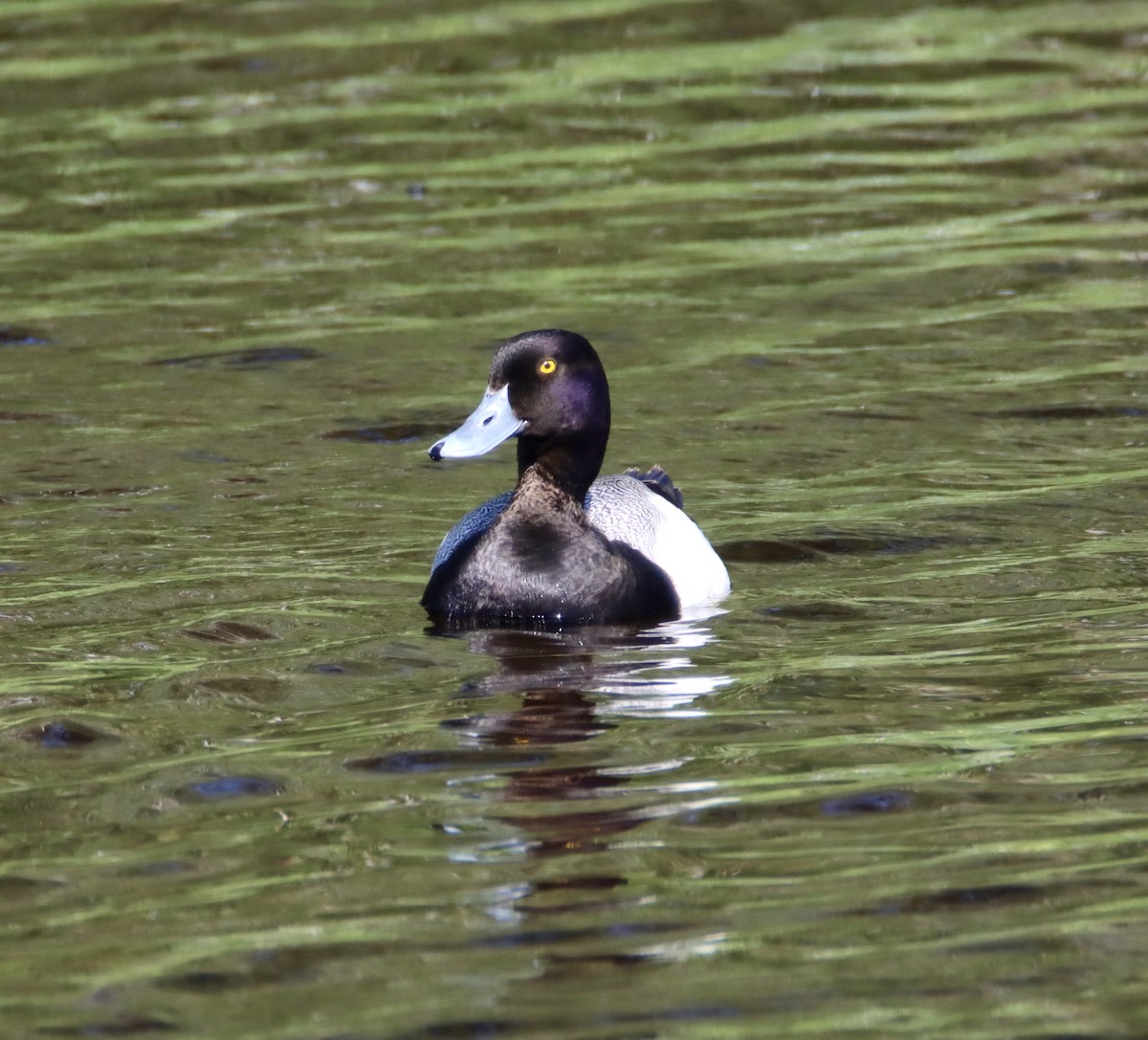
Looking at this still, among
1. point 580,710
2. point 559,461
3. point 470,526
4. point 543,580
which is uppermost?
point 559,461

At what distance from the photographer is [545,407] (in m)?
8.82

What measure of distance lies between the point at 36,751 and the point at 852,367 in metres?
6.92

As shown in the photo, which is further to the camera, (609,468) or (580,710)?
(609,468)

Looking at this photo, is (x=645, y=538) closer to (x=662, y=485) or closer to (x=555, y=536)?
(x=555, y=536)

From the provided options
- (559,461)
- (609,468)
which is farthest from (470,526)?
(609,468)

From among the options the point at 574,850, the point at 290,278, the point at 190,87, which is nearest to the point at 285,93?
the point at 190,87

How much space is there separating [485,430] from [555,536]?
51cm

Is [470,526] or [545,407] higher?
[545,407]

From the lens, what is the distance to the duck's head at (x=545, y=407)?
343 inches

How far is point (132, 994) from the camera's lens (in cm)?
486

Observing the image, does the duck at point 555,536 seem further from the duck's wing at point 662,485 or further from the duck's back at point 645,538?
the duck's wing at point 662,485

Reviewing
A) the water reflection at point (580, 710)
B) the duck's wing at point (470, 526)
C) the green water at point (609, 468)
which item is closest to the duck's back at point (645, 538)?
the duck's wing at point (470, 526)

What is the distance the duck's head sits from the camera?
8.71 m

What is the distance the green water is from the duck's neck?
73 centimetres
